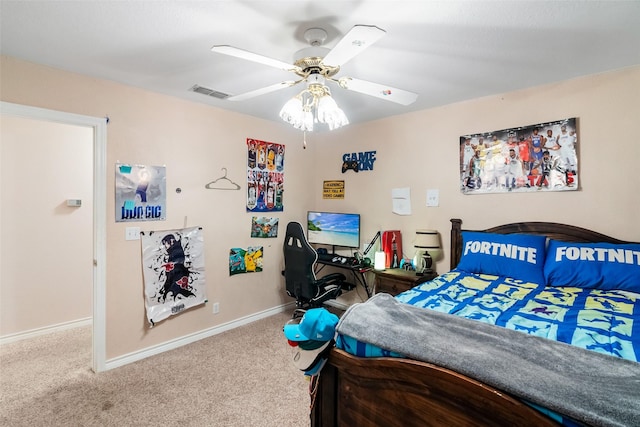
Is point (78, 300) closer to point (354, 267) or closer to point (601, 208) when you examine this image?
point (354, 267)

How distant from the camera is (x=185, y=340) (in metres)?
2.99

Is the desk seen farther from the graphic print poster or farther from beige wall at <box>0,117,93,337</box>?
beige wall at <box>0,117,93,337</box>

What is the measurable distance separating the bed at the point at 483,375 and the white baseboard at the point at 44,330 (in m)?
3.37

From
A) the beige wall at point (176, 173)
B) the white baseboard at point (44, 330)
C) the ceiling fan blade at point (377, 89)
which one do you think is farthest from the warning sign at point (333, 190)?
the white baseboard at point (44, 330)

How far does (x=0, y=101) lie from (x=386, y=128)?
130 inches

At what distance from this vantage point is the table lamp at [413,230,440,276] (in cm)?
297

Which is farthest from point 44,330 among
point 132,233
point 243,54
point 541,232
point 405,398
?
point 541,232

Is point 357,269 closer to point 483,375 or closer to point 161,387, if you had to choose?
point 161,387

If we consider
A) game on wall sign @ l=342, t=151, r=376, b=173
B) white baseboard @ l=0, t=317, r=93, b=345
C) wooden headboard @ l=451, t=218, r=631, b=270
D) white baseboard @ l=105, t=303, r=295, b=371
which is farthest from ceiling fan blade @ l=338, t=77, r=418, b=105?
white baseboard @ l=0, t=317, r=93, b=345

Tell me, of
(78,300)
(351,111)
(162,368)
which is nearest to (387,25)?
(351,111)

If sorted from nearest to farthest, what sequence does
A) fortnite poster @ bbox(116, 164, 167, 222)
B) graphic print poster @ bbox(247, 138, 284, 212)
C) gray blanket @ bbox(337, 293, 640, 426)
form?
gray blanket @ bbox(337, 293, 640, 426) < fortnite poster @ bbox(116, 164, 167, 222) < graphic print poster @ bbox(247, 138, 284, 212)

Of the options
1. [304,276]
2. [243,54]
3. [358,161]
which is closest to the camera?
[243,54]

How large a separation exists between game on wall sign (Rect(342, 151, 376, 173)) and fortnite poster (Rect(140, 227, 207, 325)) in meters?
1.94

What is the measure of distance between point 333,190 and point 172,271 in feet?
7.01
